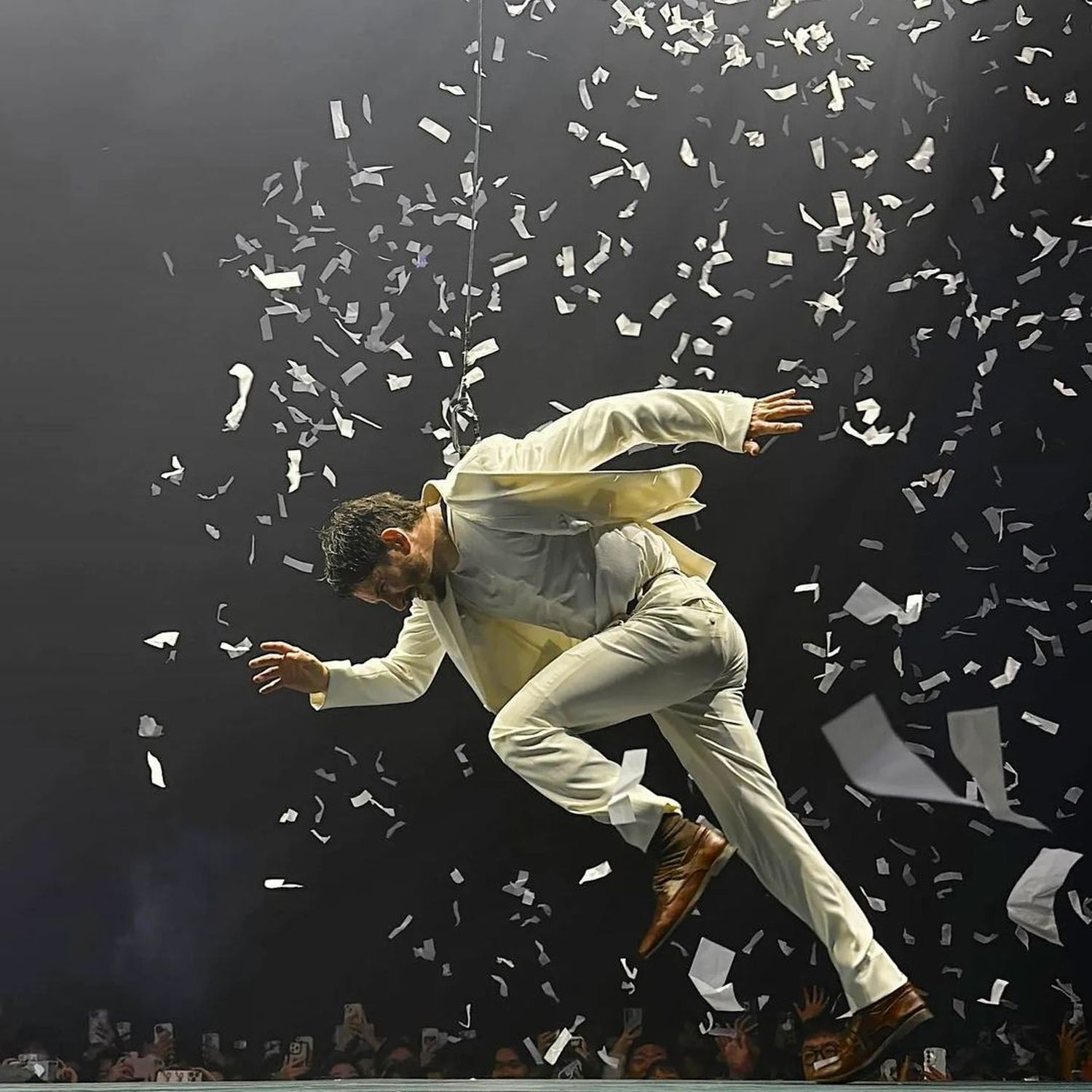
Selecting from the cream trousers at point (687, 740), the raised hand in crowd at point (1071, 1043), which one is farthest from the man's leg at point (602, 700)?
the raised hand in crowd at point (1071, 1043)

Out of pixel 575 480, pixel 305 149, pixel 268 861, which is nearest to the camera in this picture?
pixel 575 480

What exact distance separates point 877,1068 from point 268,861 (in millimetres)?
1463

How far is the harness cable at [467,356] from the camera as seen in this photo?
3084mm

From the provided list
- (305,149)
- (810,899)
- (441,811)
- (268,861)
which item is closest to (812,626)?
(810,899)

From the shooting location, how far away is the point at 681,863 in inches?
107

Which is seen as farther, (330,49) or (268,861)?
(330,49)

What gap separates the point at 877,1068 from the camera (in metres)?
2.94

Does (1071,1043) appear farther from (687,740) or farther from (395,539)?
(395,539)

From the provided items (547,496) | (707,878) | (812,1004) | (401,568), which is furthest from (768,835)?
(401,568)

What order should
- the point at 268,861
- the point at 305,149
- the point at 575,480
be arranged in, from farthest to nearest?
the point at 305,149
the point at 268,861
the point at 575,480

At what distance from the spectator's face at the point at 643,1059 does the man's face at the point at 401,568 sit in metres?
1.15

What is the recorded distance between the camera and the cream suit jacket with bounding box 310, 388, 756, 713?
279 cm

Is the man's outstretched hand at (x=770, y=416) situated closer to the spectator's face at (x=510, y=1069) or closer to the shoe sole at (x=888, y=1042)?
the shoe sole at (x=888, y=1042)

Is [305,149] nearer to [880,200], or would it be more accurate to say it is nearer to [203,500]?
[203,500]
